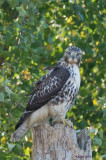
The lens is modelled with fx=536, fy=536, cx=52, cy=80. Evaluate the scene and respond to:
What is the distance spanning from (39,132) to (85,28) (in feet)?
12.5

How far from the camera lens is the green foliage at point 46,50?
6.61 metres

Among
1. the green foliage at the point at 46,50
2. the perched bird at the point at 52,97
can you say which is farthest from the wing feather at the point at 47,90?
the green foliage at the point at 46,50

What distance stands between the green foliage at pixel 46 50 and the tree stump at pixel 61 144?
1007mm

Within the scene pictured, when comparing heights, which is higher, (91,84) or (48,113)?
(91,84)

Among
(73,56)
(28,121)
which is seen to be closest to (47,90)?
(28,121)

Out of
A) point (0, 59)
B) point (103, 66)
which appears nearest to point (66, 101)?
point (0, 59)

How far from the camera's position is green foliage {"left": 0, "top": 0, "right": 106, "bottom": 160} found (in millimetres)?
6613

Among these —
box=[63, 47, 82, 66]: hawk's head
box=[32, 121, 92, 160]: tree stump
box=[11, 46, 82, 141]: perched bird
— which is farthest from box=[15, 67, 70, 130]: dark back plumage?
box=[32, 121, 92, 160]: tree stump

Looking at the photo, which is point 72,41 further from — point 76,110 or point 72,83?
point 72,83

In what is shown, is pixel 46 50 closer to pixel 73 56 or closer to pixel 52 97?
pixel 73 56

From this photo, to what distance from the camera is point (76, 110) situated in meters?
8.41

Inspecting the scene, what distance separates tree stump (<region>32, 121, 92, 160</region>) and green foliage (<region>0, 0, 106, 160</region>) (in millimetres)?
1007

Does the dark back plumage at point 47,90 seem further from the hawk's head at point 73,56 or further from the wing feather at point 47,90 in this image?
the hawk's head at point 73,56

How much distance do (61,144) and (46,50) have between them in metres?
3.06
